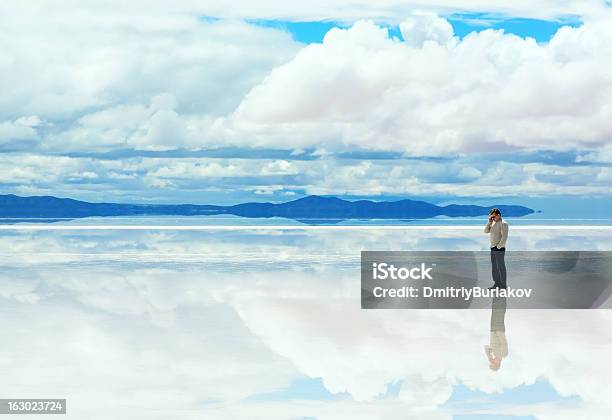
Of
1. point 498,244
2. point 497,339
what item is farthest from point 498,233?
point 497,339

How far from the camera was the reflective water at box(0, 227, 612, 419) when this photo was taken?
10.7 m

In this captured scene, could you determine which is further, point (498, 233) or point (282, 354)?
point (498, 233)

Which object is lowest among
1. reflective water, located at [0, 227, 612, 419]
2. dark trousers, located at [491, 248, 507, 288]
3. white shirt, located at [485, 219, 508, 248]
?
reflective water, located at [0, 227, 612, 419]

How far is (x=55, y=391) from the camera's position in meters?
11.3

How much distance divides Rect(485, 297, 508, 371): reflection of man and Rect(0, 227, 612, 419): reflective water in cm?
4

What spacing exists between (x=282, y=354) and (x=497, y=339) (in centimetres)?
367

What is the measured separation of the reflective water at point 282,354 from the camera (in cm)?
1073

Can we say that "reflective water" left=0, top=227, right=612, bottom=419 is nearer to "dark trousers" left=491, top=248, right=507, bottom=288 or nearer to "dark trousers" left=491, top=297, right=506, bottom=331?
"dark trousers" left=491, top=297, right=506, bottom=331

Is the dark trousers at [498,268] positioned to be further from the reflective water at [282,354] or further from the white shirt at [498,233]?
the reflective water at [282,354]

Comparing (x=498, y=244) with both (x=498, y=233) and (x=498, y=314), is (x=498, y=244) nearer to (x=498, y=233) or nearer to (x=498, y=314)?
(x=498, y=233)

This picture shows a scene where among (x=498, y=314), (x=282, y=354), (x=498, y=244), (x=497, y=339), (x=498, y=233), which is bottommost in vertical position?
(x=282, y=354)

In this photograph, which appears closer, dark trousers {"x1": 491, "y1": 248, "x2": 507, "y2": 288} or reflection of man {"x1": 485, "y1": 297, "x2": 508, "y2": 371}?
reflection of man {"x1": 485, "y1": 297, "x2": 508, "y2": 371}

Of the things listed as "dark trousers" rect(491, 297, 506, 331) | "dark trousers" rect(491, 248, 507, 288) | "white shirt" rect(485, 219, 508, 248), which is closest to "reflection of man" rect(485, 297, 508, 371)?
"dark trousers" rect(491, 297, 506, 331)

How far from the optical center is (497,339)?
15109 mm
